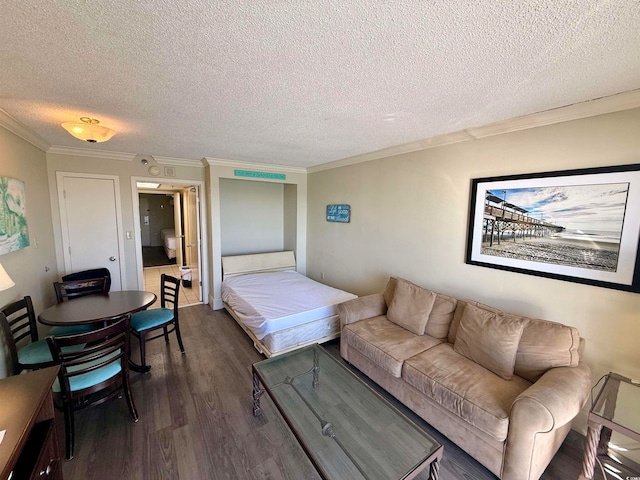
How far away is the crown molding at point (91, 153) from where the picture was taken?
338cm

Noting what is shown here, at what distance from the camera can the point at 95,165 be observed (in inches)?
144

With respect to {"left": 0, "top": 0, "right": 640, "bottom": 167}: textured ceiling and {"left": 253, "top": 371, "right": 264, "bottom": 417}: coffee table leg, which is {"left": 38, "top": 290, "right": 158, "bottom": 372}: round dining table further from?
{"left": 0, "top": 0, "right": 640, "bottom": 167}: textured ceiling

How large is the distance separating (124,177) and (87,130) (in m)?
1.82

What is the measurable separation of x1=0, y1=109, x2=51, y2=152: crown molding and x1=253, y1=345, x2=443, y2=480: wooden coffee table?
2.98 m

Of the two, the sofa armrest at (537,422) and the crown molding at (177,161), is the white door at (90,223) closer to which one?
the crown molding at (177,161)

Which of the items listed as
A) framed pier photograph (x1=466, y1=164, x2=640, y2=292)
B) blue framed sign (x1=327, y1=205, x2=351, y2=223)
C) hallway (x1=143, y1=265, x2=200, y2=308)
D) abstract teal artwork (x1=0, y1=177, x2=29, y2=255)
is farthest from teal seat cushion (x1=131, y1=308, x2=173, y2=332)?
framed pier photograph (x1=466, y1=164, x2=640, y2=292)

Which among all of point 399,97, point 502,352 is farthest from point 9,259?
point 502,352

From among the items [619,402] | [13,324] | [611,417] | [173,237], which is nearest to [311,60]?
[611,417]

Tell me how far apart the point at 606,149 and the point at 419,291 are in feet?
5.72

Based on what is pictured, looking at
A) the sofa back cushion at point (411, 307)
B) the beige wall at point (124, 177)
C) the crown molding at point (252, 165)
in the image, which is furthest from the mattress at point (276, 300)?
the crown molding at point (252, 165)

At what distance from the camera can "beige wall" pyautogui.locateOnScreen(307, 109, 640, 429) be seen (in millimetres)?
1831

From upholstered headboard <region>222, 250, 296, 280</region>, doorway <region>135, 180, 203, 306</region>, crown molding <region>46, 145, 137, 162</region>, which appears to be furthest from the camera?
doorway <region>135, 180, 203, 306</region>

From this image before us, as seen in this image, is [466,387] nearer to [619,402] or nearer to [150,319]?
[619,402]

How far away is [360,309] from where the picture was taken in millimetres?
2869
